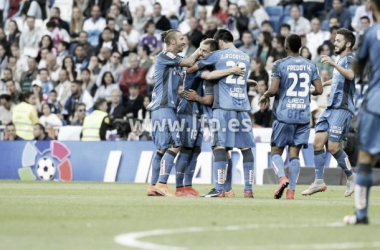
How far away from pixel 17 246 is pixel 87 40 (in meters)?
22.4

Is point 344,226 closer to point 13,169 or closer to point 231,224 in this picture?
point 231,224

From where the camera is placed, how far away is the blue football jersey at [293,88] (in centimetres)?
1512

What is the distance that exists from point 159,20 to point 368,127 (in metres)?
19.5

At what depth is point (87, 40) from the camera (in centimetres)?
3002

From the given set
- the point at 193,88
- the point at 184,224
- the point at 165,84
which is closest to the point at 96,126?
the point at 193,88

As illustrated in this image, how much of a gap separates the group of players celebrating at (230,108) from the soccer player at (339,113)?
0.02 metres

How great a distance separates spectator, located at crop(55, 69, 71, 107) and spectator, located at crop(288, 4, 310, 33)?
648 cm

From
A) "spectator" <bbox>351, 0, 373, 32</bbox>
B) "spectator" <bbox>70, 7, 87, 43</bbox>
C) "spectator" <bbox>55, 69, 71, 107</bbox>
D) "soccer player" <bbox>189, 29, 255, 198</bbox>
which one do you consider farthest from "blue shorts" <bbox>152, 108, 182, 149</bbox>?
"spectator" <bbox>70, 7, 87, 43</bbox>

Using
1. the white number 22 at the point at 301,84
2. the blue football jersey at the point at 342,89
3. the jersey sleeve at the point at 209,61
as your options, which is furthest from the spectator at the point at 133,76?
the white number 22 at the point at 301,84

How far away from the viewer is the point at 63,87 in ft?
93.8

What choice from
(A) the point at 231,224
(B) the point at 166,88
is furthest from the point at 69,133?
(A) the point at 231,224

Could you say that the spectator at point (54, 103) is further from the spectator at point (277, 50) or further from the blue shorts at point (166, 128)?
the blue shorts at point (166, 128)

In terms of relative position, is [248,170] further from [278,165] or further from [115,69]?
[115,69]

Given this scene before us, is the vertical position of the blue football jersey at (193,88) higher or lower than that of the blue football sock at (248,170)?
higher
